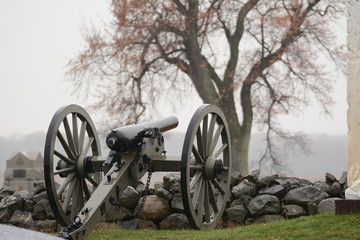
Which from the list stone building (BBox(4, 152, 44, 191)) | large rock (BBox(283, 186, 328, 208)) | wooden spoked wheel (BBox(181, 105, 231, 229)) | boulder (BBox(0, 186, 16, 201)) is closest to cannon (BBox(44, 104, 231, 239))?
wooden spoked wheel (BBox(181, 105, 231, 229))

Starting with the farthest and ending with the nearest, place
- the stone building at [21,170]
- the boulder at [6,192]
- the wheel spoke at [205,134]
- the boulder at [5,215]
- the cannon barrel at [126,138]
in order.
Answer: the stone building at [21,170] → the boulder at [6,192] → the boulder at [5,215] → the wheel spoke at [205,134] → the cannon barrel at [126,138]

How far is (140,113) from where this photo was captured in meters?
15.9

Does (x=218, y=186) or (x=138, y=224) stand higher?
(x=218, y=186)

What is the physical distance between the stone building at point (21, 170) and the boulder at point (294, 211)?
28.5ft

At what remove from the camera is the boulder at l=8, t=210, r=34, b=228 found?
9840 millimetres

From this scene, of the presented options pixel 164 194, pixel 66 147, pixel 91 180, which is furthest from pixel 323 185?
pixel 66 147

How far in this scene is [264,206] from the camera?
9.09m

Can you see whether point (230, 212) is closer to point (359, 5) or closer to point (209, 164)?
point (209, 164)

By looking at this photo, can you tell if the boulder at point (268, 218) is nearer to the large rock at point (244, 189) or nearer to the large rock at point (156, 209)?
the large rock at point (244, 189)

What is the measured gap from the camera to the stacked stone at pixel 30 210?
9695mm

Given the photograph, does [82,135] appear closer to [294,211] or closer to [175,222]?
[175,222]

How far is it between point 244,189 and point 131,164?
2.69m

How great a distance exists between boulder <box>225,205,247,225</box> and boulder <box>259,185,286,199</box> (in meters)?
0.48

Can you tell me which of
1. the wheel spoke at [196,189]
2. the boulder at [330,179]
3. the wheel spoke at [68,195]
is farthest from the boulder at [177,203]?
the boulder at [330,179]
